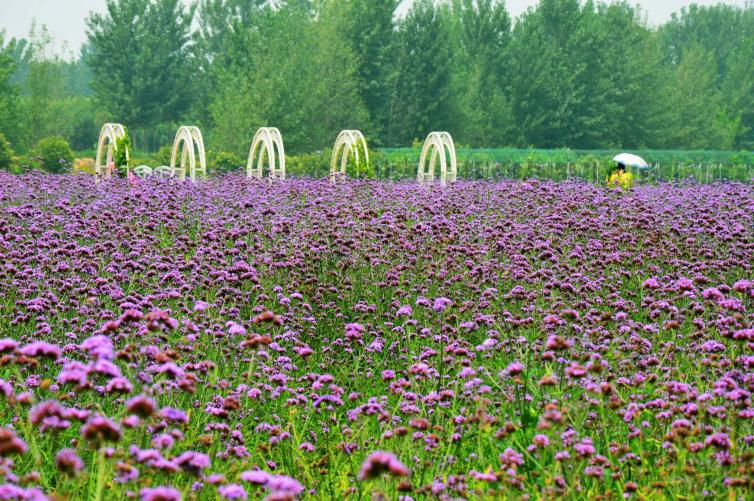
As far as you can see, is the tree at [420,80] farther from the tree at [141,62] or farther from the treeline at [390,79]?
the tree at [141,62]

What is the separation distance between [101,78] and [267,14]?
14745 mm

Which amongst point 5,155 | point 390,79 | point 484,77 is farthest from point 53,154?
point 484,77

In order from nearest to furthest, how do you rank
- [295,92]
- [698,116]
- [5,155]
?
[5,155]
[295,92]
[698,116]

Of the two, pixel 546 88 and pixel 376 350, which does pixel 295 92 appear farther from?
pixel 376 350

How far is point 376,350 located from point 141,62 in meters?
59.2

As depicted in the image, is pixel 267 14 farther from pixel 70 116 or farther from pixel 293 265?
pixel 293 265

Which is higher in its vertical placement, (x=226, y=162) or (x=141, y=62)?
(x=141, y=62)

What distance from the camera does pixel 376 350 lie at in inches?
265

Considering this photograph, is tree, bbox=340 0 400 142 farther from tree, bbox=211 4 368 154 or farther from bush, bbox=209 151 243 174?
bush, bbox=209 151 243 174

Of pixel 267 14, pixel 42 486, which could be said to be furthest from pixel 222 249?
pixel 267 14

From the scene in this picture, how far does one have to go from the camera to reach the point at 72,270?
7.62 m

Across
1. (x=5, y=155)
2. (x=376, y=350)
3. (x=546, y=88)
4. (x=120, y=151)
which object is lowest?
(x=376, y=350)

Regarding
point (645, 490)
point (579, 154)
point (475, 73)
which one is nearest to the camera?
point (645, 490)

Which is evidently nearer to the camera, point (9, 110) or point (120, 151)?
point (120, 151)
